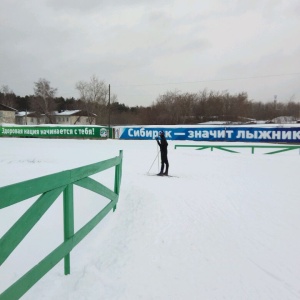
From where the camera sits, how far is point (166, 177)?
32.8ft

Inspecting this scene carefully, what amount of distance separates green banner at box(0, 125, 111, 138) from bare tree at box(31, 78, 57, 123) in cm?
4059

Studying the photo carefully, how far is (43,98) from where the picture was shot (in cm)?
7375

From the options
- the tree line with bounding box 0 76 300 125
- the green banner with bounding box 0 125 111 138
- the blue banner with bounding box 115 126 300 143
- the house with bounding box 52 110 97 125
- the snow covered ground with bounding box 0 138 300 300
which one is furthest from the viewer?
the house with bounding box 52 110 97 125

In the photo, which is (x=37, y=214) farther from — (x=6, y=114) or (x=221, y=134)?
(x=6, y=114)

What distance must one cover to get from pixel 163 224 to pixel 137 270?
1712 millimetres

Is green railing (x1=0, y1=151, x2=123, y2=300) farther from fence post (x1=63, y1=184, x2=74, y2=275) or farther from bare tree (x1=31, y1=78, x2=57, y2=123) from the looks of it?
bare tree (x1=31, y1=78, x2=57, y2=123)

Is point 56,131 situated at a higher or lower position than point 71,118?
lower

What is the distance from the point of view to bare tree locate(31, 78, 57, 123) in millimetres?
73312

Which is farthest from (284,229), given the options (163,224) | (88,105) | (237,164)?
(88,105)

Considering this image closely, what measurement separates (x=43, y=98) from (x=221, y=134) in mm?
63397

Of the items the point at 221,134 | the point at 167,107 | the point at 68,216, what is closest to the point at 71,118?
the point at 167,107

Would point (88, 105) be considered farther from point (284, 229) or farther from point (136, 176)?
point (284, 229)

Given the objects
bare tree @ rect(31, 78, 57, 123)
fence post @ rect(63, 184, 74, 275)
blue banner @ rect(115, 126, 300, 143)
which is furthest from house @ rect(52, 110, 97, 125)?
fence post @ rect(63, 184, 74, 275)

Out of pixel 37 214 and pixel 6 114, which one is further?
pixel 6 114
